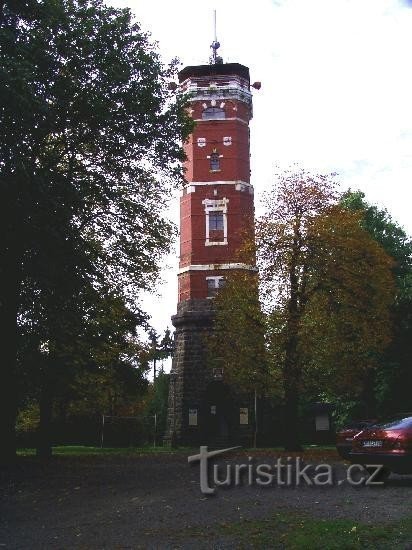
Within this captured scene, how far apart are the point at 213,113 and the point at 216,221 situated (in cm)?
785

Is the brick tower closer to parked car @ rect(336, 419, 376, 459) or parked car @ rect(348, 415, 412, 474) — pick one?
parked car @ rect(336, 419, 376, 459)

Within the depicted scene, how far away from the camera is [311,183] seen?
2783 centimetres

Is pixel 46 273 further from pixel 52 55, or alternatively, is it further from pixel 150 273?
pixel 150 273

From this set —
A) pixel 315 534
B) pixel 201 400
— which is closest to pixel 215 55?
pixel 201 400

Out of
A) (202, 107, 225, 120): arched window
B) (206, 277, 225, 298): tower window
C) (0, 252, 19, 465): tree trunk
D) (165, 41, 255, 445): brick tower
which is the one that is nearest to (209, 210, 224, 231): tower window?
(165, 41, 255, 445): brick tower

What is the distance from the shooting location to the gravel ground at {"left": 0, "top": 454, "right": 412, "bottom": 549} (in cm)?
781

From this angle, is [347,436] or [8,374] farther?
[347,436]

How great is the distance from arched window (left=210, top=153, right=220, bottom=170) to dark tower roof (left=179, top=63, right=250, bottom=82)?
19.0 ft

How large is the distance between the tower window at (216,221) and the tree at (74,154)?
1593 centimetres

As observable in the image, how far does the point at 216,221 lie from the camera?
40.5 metres

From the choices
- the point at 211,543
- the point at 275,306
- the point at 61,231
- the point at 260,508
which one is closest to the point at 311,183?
the point at 275,306

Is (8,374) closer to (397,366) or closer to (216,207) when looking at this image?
(397,366)

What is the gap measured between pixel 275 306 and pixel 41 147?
13.2 m

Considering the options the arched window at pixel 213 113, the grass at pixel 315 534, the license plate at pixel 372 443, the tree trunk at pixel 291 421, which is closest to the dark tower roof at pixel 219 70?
the arched window at pixel 213 113
